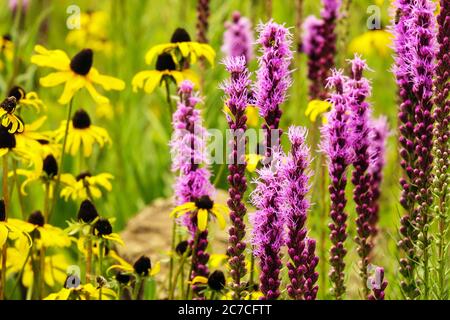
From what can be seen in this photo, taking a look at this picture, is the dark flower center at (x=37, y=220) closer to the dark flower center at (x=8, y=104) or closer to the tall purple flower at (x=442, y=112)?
the dark flower center at (x=8, y=104)

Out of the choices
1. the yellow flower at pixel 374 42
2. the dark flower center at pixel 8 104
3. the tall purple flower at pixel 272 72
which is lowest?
the dark flower center at pixel 8 104

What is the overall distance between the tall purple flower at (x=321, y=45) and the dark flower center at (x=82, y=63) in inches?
46.4

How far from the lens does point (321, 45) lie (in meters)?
4.34

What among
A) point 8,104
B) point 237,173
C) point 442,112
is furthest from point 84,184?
point 442,112

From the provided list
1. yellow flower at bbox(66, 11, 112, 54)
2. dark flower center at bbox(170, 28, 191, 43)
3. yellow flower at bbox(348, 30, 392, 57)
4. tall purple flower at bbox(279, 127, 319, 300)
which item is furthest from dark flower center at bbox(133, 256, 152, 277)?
yellow flower at bbox(66, 11, 112, 54)

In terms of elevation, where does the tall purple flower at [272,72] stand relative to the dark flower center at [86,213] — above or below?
above

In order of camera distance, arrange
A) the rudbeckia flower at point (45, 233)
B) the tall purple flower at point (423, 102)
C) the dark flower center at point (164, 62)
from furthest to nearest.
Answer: the dark flower center at point (164, 62) → the rudbeckia flower at point (45, 233) → the tall purple flower at point (423, 102)

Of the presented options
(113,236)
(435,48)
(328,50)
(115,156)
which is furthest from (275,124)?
(115,156)

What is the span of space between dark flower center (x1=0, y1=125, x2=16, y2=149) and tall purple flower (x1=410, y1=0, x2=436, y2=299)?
1372mm

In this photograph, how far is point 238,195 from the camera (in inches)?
108

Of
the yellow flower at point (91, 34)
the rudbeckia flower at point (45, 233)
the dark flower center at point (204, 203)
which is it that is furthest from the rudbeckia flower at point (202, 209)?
the yellow flower at point (91, 34)

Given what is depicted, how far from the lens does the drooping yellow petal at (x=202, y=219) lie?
2.98 meters

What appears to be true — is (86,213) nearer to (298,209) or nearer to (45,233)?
(45,233)
